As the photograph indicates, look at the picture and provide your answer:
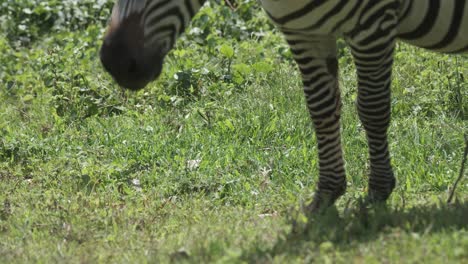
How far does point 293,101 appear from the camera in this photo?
8.51 meters

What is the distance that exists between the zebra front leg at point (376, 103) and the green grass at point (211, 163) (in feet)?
0.66

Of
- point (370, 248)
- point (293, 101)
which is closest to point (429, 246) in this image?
point (370, 248)

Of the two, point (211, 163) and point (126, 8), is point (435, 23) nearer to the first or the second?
point (126, 8)

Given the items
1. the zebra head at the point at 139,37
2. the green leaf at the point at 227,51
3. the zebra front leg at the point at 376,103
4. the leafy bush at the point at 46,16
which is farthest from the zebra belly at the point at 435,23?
the leafy bush at the point at 46,16

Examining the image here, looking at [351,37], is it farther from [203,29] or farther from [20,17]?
[20,17]

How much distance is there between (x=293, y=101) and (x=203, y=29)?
251cm

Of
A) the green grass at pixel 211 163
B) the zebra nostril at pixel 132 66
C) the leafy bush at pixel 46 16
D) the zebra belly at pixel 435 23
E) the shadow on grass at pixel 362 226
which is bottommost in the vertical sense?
the leafy bush at pixel 46 16

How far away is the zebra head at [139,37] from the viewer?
5.20 metres

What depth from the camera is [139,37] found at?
5293 mm

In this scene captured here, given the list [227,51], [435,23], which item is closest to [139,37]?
[435,23]

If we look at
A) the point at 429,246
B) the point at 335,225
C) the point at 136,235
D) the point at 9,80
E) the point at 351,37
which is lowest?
the point at 9,80

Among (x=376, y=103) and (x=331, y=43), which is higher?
(x=331, y=43)

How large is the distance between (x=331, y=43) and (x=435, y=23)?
703 millimetres

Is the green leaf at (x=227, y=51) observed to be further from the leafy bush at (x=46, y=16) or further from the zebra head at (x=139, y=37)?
the zebra head at (x=139, y=37)
